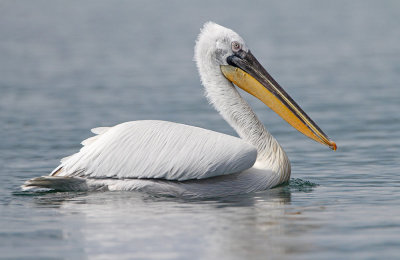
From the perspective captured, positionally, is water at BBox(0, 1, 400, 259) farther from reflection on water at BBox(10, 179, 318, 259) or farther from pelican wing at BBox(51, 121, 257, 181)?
pelican wing at BBox(51, 121, 257, 181)

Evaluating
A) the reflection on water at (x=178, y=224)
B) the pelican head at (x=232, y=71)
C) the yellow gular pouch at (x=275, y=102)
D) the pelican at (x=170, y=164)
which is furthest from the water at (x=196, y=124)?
the pelican head at (x=232, y=71)

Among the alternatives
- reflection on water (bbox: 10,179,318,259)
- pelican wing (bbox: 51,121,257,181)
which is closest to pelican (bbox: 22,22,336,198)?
pelican wing (bbox: 51,121,257,181)

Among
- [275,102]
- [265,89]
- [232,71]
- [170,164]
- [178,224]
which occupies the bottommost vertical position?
[178,224]

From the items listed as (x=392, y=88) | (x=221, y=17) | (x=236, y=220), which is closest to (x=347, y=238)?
(x=236, y=220)

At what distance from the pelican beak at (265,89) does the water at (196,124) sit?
0.51 metres

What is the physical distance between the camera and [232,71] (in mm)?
8055

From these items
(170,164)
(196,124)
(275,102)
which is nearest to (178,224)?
(170,164)

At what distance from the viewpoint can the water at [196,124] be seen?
5.80 metres

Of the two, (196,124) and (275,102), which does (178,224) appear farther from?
(196,124)

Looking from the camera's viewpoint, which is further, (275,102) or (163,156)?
(275,102)

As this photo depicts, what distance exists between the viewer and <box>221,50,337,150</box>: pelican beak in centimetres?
797

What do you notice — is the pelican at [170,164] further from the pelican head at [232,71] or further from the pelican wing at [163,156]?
the pelican head at [232,71]

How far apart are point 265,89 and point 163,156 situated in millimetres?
1304

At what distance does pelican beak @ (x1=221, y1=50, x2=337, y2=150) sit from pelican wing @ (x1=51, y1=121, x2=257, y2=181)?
2.55 ft
